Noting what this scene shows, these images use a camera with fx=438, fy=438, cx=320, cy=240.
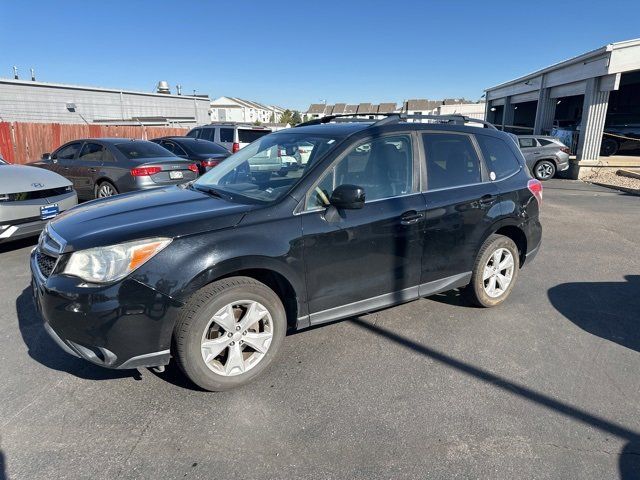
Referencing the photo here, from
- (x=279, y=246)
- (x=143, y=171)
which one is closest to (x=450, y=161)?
(x=279, y=246)

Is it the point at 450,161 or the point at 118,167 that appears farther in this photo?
the point at 118,167

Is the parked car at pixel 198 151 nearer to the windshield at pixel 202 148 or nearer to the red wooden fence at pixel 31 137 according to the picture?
the windshield at pixel 202 148

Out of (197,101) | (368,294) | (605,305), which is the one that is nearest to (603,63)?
(605,305)

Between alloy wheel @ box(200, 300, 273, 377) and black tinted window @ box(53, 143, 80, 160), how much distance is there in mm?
8223

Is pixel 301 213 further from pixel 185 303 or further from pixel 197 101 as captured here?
pixel 197 101

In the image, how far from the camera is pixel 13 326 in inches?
155

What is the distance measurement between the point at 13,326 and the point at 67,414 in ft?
5.52

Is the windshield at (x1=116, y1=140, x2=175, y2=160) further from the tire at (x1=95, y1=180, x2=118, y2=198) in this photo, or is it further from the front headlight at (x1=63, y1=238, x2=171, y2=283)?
the front headlight at (x1=63, y1=238, x2=171, y2=283)

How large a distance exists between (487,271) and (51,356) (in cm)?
388

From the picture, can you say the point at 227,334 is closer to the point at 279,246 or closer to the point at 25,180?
the point at 279,246

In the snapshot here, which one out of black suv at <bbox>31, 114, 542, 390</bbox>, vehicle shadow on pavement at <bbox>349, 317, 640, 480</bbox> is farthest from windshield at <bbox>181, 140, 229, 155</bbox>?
vehicle shadow on pavement at <bbox>349, 317, 640, 480</bbox>

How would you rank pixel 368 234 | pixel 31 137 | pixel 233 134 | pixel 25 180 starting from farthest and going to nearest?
pixel 31 137 → pixel 233 134 → pixel 25 180 → pixel 368 234

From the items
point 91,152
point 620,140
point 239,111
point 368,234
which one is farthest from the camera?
point 239,111

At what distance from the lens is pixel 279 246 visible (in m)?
2.99
